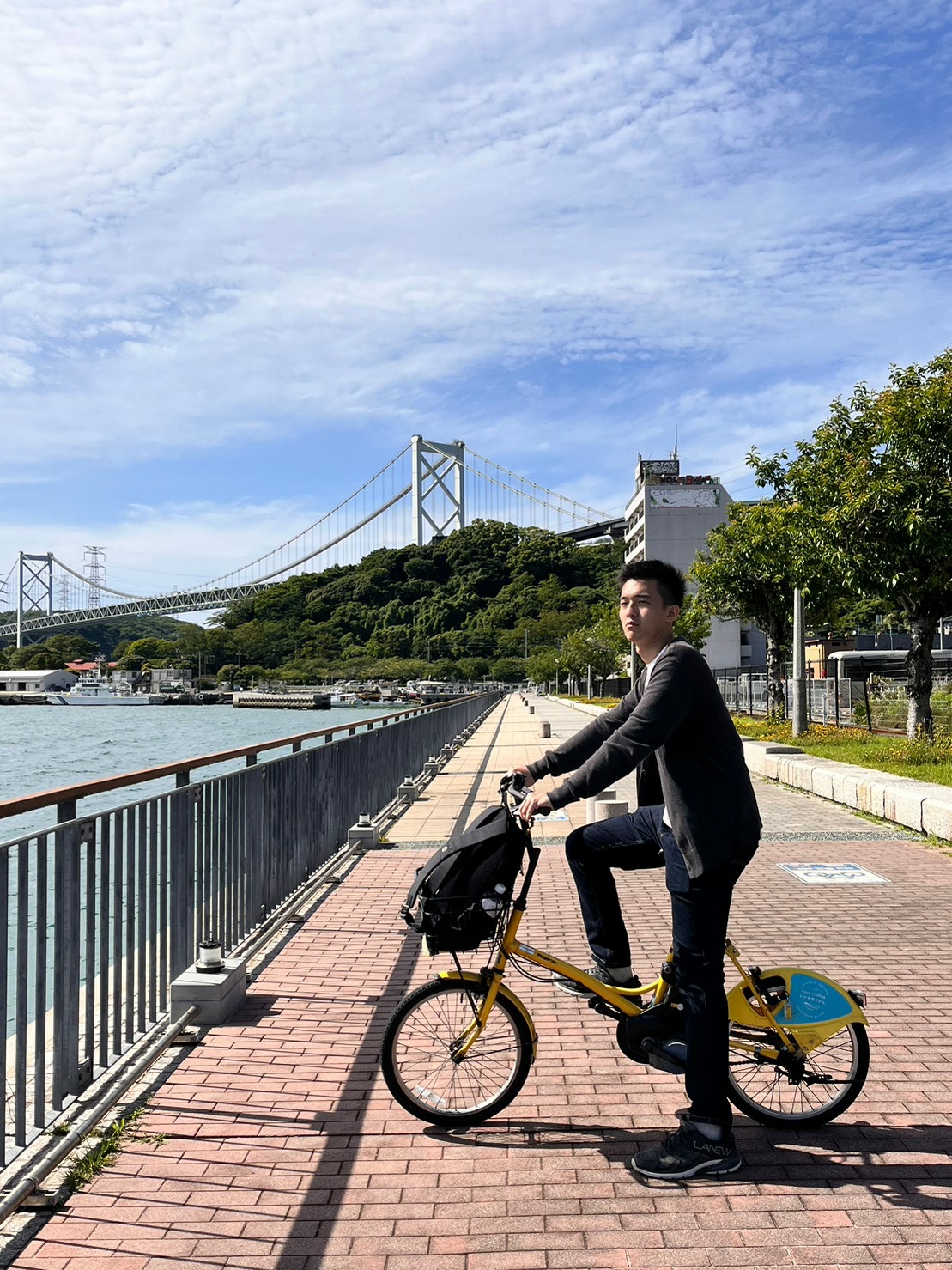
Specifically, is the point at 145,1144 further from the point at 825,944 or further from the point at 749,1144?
the point at 825,944

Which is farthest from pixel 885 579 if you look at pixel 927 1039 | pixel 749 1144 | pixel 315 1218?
pixel 315 1218

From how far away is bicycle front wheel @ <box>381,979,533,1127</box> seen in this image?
141 inches

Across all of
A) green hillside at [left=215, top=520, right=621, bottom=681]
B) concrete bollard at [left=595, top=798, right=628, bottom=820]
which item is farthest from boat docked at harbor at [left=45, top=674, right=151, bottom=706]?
concrete bollard at [left=595, top=798, right=628, bottom=820]

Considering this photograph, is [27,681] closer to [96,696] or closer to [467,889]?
[96,696]

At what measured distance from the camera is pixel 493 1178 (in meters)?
3.26

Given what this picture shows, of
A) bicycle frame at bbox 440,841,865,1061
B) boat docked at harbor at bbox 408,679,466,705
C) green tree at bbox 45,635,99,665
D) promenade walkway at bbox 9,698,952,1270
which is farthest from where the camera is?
green tree at bbox 45,635,99,665

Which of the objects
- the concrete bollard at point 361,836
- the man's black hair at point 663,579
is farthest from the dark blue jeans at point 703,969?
the concrete bollard at point 361,836

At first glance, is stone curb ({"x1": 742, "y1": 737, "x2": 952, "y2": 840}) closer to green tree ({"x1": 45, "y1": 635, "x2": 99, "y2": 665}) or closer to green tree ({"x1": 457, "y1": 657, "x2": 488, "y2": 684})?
green tree ({"x1": 457, "y1": 657, "x2": 488, "y2": 684})

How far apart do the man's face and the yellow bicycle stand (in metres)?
0.65

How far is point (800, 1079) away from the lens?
11.9 ft

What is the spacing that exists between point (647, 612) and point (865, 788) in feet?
29.0

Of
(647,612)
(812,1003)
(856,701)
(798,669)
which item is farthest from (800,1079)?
(856,701)

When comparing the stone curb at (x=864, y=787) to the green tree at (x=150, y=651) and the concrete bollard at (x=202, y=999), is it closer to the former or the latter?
the concrete bollard at (x=202, y=999)

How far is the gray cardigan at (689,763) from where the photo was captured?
10.6 feet
